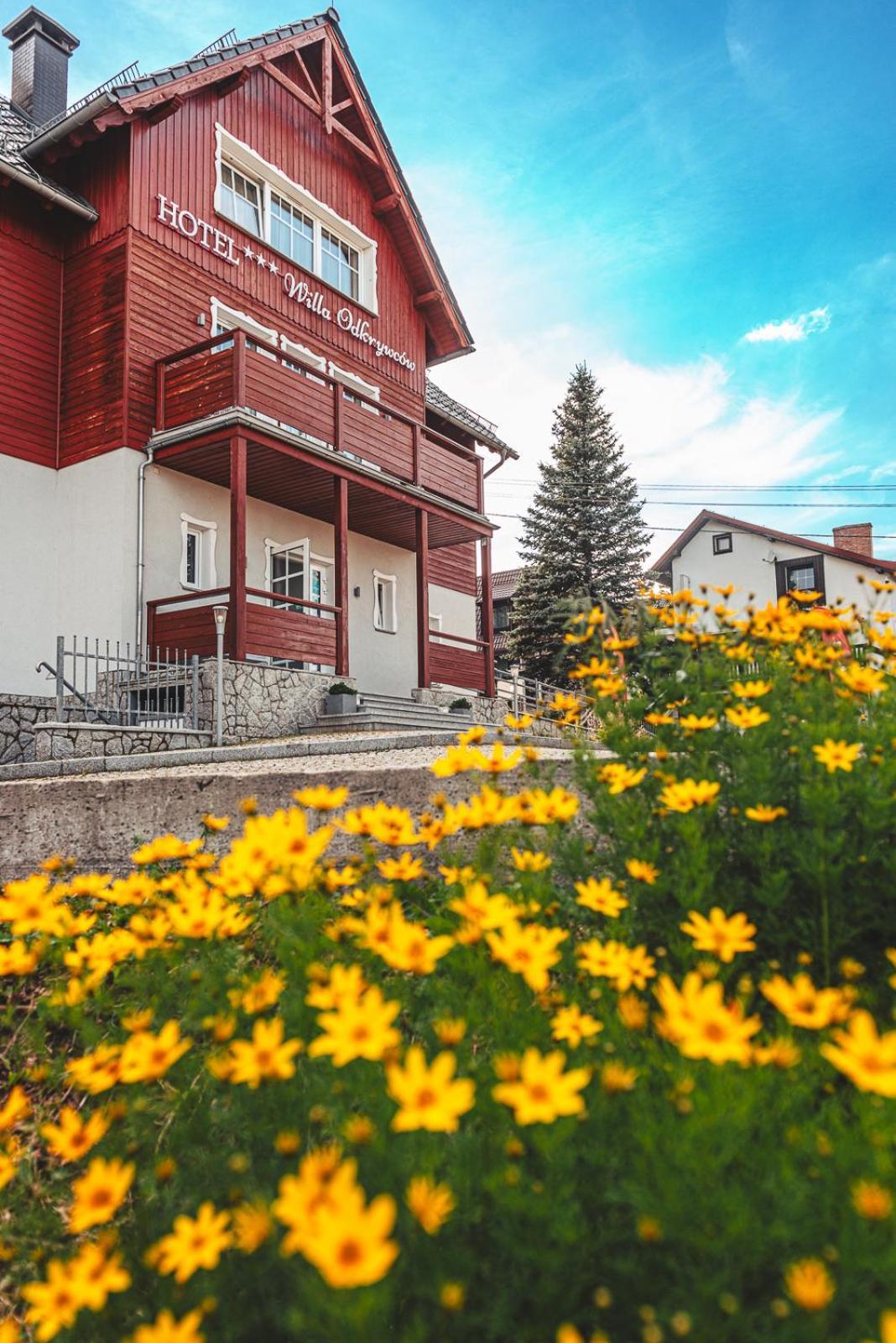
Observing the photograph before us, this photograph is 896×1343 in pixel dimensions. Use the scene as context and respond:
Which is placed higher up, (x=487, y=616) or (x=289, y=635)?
(x=487, y=616)

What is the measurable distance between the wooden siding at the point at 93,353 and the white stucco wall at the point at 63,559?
41cm

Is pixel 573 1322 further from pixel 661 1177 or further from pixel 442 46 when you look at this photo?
pixel 442 46

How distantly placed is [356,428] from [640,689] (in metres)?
11.4

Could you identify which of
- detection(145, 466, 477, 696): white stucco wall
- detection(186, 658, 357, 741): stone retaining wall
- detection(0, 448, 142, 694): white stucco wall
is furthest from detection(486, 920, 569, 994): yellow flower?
detection(145, 466, 477, 696): white stucco wall

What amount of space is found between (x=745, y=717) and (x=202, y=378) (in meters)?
10.9

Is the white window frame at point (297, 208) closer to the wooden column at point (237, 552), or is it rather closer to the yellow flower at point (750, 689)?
the wooden column at point (237, 552)

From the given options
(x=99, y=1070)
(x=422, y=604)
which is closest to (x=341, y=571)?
(x=422, y=604)

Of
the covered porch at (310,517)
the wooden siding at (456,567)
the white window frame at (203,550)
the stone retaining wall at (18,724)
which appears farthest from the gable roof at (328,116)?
the stone retaining wall at (18,724)

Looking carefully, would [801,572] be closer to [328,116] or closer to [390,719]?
[328,116]

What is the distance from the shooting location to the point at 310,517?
14312 millimetres

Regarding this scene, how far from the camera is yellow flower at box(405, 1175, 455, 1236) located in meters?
0.99

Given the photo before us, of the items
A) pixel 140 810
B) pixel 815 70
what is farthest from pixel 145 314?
pixel 815 70

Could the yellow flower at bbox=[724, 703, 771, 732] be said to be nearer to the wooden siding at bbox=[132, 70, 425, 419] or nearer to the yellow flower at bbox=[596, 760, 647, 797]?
the yellow flower at bbox=[596, 760, 647, 797]

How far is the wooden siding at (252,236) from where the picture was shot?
11977 mm
